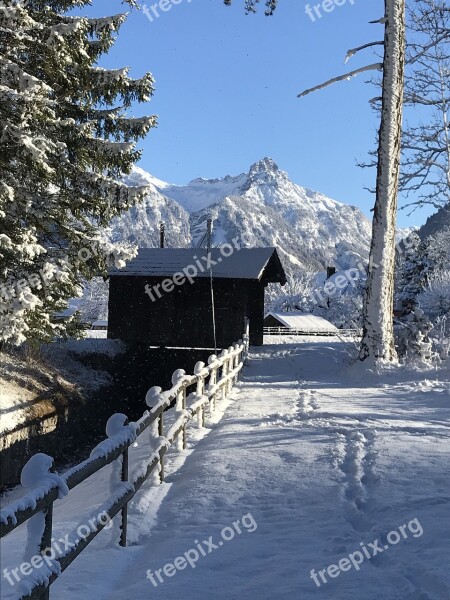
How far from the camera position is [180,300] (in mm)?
24234

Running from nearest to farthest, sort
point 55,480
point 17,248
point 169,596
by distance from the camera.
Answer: point 55,480, point 169,596, point 17,248

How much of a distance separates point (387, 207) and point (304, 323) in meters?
36.3

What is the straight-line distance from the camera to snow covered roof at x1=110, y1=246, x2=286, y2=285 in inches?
915

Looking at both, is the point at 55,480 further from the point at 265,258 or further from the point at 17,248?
the point at 265,258

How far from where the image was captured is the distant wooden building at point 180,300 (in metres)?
23.7

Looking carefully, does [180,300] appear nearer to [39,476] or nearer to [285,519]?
[285,519]

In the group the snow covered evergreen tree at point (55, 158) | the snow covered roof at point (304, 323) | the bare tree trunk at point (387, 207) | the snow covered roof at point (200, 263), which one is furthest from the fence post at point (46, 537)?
the snow covered roof at point (304, 323)

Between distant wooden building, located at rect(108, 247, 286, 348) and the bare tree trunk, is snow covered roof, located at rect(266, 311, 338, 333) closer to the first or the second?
distant wooden building, located at rect(108, 247, 286, 348)

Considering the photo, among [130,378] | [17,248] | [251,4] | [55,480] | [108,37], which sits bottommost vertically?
[130,378]

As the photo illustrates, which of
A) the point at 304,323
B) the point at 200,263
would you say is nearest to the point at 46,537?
the point at 200,263

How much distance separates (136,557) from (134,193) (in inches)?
384

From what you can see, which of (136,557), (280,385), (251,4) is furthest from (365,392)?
(251,4)

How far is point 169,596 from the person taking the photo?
3.26 metres

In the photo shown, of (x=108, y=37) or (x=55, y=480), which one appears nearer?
(x=55, y=480)
